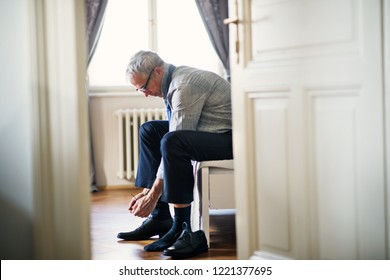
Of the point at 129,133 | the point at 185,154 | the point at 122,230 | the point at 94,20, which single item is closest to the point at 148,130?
the point at 185,154

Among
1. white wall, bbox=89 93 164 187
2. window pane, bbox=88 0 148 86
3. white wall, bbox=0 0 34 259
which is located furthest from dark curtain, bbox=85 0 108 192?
white wall, bbox=0 0 34 259

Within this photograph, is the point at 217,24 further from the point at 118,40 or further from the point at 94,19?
the point at 94,19

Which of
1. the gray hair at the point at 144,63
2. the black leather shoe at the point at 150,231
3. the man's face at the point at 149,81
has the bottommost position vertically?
the black leather shoe at the point at 150,231

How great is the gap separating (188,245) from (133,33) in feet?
9.93

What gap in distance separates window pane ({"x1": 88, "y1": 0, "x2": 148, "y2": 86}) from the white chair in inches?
97.0

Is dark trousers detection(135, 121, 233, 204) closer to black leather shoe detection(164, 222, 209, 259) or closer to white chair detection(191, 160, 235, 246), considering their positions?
white chair detection(191, 160, 235, 246)

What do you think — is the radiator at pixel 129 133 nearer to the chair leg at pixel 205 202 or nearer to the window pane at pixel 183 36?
the window pane at pixel 183 36

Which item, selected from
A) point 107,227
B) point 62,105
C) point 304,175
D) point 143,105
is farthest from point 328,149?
point 143,105

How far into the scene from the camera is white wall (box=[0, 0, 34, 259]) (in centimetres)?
245

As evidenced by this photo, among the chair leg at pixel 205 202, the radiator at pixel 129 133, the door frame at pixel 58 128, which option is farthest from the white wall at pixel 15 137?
the radiator at pixel 129 133

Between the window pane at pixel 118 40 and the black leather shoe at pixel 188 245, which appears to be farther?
the window pane at pixel 118 40

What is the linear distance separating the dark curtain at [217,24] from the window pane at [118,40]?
1.69ft

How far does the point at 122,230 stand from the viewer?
13.1ft

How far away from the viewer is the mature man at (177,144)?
3.34 meters
